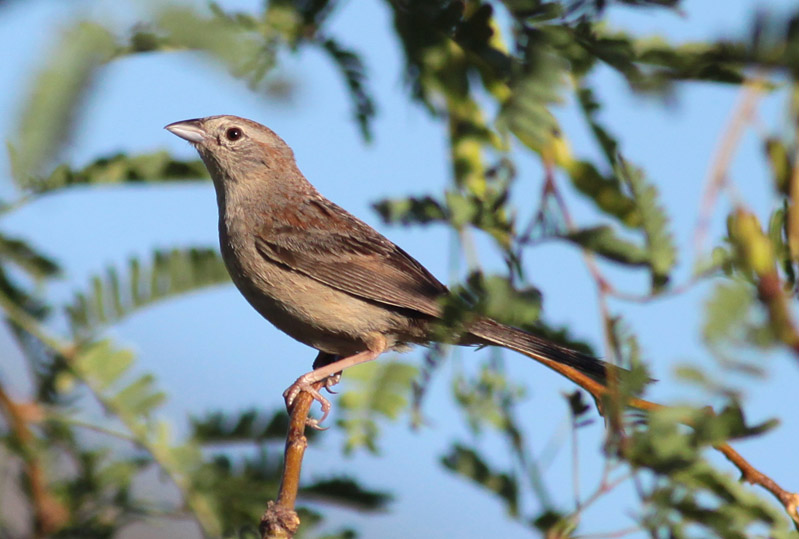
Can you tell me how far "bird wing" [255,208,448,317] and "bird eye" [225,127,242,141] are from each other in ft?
2.88

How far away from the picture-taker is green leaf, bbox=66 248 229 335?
3898 millimetres

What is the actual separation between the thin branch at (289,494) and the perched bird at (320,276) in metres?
1.38

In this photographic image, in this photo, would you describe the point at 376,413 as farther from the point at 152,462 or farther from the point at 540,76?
the point at 540,76

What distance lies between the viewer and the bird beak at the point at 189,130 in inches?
230

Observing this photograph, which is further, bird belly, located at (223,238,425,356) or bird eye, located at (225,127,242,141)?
bird eye, located at (225,127,242,141)

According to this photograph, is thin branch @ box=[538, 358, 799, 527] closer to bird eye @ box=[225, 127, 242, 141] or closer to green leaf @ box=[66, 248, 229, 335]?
green leaf @ box=[66, 248, 229, 335]

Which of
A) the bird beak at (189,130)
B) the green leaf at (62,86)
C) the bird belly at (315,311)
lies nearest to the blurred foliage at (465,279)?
the green leaf at (62,86)

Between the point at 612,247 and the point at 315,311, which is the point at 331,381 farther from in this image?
the point at 612,247

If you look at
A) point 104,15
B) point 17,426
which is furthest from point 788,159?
point 17,426

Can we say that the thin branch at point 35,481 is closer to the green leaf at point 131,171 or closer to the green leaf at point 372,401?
the green leaf at point 131,171

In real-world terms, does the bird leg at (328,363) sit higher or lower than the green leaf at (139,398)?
higher

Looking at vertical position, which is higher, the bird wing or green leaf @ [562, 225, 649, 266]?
the bird wing

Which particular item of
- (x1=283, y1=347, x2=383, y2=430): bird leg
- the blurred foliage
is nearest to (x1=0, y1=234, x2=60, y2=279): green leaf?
the blurred foliage

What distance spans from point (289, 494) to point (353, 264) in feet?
8.52
